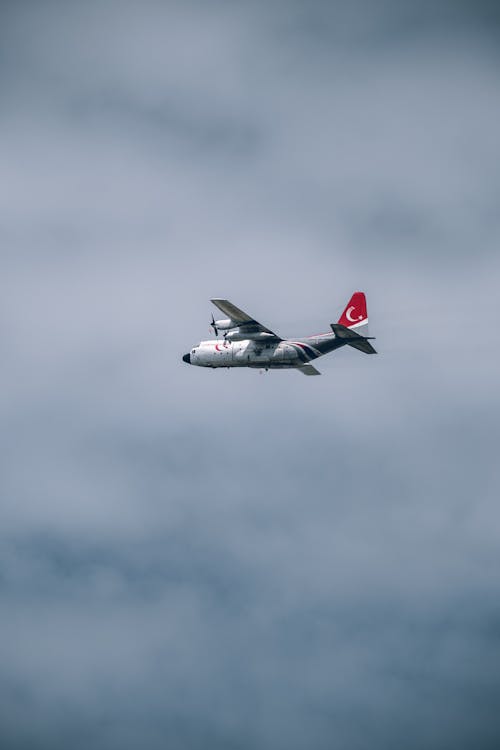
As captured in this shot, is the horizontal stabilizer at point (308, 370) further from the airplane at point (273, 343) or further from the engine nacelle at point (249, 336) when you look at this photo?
the engine nacelle at point (249, 336)

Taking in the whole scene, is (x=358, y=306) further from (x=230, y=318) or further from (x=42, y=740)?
(x=42, y=740)

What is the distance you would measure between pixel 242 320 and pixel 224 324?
1985mm

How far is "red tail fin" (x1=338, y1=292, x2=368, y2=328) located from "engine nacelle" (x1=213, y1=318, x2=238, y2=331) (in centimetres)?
800

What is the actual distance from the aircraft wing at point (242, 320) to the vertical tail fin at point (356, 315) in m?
5.29

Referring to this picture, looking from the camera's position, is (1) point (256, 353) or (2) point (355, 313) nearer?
(1) point (256, 353)

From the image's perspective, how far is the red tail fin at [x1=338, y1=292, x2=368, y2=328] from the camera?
266 ft

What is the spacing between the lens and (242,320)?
8000 cm

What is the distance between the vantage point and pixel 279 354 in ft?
261

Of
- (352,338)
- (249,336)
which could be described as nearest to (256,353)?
(249,336)

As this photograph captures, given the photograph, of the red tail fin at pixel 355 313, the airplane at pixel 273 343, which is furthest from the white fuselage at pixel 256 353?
the red tail fin at pixel 355 313

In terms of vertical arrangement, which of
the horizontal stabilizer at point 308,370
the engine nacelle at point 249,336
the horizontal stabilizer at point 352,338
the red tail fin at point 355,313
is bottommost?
the horizontal stabilizer at point 308,370

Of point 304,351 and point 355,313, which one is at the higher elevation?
point 355,313

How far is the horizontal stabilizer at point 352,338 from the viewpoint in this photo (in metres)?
77.3

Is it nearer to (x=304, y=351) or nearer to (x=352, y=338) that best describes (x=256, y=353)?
(x=304, y=351)
